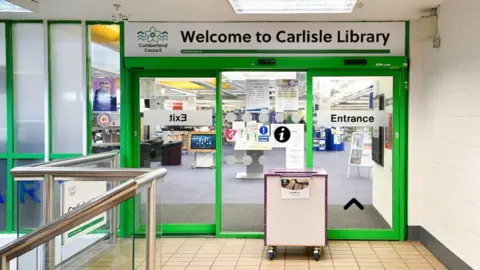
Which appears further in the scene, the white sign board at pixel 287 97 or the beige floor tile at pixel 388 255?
the white sign board at pixel 287 97

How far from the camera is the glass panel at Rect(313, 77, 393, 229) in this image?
495cm

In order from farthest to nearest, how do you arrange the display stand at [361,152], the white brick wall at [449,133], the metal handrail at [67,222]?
the display stand at [361,152], the white brick wall at [449,133], the metal handrail at [67,222]

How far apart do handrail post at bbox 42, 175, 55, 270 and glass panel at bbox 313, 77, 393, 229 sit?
3.05 metres

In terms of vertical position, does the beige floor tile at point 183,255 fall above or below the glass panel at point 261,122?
below

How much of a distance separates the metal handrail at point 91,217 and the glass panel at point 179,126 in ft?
8.00

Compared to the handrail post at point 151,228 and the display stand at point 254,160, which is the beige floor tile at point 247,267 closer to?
the display stand at point 254,160

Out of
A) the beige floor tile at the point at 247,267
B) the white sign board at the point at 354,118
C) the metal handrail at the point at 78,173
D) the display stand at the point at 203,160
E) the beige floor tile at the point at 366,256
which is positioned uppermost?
the white sign board at the point at 354,118

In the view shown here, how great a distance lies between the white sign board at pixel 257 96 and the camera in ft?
16.6

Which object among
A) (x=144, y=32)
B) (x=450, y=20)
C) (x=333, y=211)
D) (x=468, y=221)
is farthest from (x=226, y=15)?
(x=468, y=221)

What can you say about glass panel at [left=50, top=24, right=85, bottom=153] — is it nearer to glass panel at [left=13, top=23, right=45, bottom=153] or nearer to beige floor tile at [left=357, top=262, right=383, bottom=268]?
glass panel at [left=13, top=23, right=45, bottom=153]

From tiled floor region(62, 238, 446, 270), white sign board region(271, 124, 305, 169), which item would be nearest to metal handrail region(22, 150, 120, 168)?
tiled floor region(62, 238, 446, 270)

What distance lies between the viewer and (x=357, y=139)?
5.21 metres

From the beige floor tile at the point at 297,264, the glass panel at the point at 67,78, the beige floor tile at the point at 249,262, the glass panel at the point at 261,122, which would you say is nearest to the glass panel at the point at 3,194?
the glass panel at the point at 67,78

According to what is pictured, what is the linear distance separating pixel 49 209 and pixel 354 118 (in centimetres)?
339
